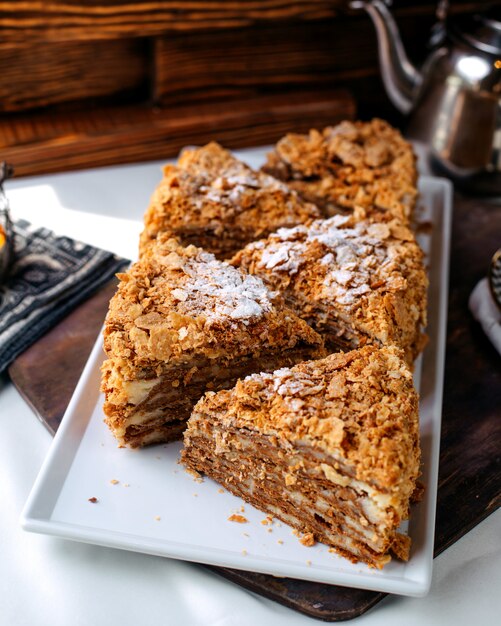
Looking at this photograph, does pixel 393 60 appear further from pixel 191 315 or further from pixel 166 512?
pixel 166 512

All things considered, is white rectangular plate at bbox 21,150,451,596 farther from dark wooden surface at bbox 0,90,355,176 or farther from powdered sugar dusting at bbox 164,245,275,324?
→ dark wooden surface at bbox 0,90,355,176

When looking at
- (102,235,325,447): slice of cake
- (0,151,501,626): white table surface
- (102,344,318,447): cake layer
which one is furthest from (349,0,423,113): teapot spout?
(0,151,501,626): white table surface

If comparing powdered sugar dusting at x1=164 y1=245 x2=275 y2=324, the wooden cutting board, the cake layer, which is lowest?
the wooden cutting board

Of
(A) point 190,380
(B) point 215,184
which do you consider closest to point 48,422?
(A) point 190,380

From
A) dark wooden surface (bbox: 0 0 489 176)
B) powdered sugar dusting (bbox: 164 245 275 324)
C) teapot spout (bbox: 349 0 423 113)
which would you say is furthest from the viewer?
dark wooden surface (bbox: 0 0 489 176)

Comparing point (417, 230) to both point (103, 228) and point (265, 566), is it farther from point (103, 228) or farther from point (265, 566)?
point (265, 566)

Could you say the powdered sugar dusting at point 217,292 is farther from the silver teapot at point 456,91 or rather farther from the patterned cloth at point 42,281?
the silver teapot at point 456,91

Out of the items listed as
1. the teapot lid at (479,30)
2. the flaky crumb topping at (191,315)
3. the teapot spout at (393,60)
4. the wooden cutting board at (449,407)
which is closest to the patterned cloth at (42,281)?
the wooden cutting board at (449,407)
